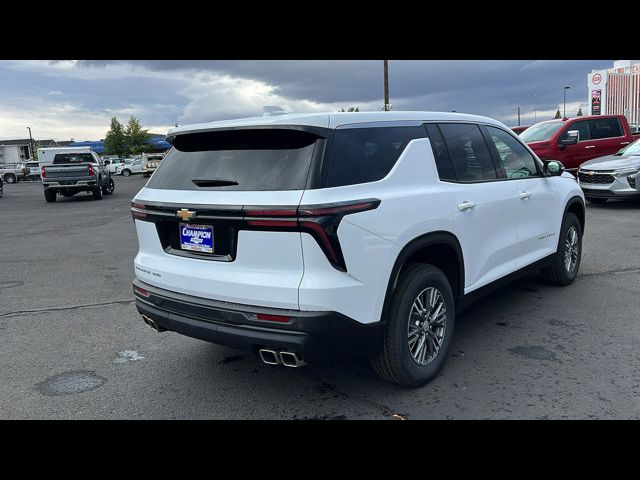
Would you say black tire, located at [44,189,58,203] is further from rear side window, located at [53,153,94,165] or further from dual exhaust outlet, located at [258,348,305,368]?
dual exhaust outlet, located at [258,348,305,368]

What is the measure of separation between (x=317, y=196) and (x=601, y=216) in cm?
1013

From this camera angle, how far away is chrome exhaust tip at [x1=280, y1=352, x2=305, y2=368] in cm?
290

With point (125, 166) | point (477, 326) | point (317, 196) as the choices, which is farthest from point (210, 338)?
point (125, 166)

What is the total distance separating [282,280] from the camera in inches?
114

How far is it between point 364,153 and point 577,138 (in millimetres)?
12325

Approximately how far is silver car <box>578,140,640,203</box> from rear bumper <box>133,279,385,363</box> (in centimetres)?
1041

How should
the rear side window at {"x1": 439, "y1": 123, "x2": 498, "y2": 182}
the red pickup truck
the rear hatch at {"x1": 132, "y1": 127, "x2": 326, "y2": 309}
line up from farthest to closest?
the red pickup truck < the rear side window at {"x1": 439, "y1": 123, "x2": 498, "y2": 182} < the rear hatch at {"x1": 132, "y1": 127, "x2": 326, "y2": 309}

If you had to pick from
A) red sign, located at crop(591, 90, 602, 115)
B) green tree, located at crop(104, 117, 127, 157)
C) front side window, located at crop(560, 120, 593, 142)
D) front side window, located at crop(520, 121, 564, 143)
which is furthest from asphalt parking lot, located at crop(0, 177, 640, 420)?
green tree, located at crop(104, 117, 127, 157)

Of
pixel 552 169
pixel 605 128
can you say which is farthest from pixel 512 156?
pixel 605 128

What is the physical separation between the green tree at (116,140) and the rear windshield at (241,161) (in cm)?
7603

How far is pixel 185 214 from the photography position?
321 cm

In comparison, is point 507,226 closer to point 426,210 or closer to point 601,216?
point 426,210

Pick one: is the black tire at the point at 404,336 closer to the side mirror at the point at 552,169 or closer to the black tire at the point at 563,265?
the side mirror at the point at 552,169
